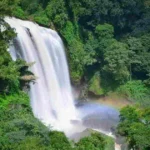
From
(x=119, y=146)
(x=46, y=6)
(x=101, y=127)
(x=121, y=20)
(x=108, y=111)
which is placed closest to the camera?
(x=119, y=146)

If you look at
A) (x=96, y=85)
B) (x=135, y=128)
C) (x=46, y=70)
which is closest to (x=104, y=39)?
(x=96, y=85)

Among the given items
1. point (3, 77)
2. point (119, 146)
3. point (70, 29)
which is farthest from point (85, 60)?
point (3, 77)

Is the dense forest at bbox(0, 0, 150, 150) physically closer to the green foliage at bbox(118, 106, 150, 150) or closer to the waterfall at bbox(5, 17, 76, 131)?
the waterfall at bbox(5, 17, 76, 131)

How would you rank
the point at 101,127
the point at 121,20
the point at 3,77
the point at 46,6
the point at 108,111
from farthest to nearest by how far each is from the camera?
the point at 121,20 → the point at 46,6 → the point at 108,111 → the point at 101,127 → the point at 3,77

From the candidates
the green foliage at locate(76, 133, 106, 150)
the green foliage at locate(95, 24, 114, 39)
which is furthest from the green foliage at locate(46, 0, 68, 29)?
the green foliage at locate(76, 133, 106, 150)

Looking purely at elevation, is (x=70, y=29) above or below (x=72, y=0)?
below

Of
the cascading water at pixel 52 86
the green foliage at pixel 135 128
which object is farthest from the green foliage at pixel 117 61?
the green foliage at pixel 135 128

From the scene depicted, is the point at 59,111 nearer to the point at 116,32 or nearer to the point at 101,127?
the point at 101,127
